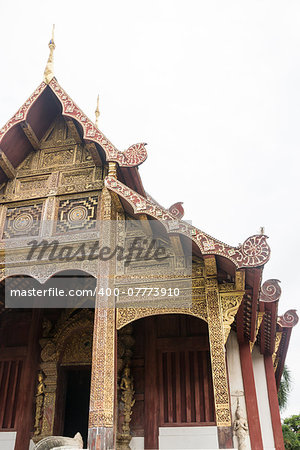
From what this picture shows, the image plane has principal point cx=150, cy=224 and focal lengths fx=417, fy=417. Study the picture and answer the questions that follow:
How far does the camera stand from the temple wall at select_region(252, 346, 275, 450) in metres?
8.44

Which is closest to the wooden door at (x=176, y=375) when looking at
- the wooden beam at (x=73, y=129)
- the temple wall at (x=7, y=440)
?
the temple wall at (x=7, y=440)

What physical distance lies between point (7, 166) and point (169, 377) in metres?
5.40

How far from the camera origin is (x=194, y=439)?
7758 mm

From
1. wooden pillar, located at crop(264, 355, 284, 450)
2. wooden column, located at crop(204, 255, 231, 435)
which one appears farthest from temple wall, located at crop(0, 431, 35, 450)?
wooden pillar, located at crop(264, 355, 284, 450)

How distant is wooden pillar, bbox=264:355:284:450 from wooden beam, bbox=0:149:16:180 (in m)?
6.98

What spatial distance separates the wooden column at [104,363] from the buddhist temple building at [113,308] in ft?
0.06

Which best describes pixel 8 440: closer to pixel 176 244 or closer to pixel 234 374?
pixel 234 374

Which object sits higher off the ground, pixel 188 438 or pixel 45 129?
pixel 45 129

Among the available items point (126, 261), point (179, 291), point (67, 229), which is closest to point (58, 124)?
point (67, 229)

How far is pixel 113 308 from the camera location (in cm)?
680

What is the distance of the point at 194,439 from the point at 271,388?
222cm

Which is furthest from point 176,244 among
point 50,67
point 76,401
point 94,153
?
point 76,401

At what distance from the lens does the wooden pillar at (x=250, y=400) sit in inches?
317

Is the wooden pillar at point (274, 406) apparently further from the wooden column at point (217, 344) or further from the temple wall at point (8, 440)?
the temple wall at point (8, 440)
